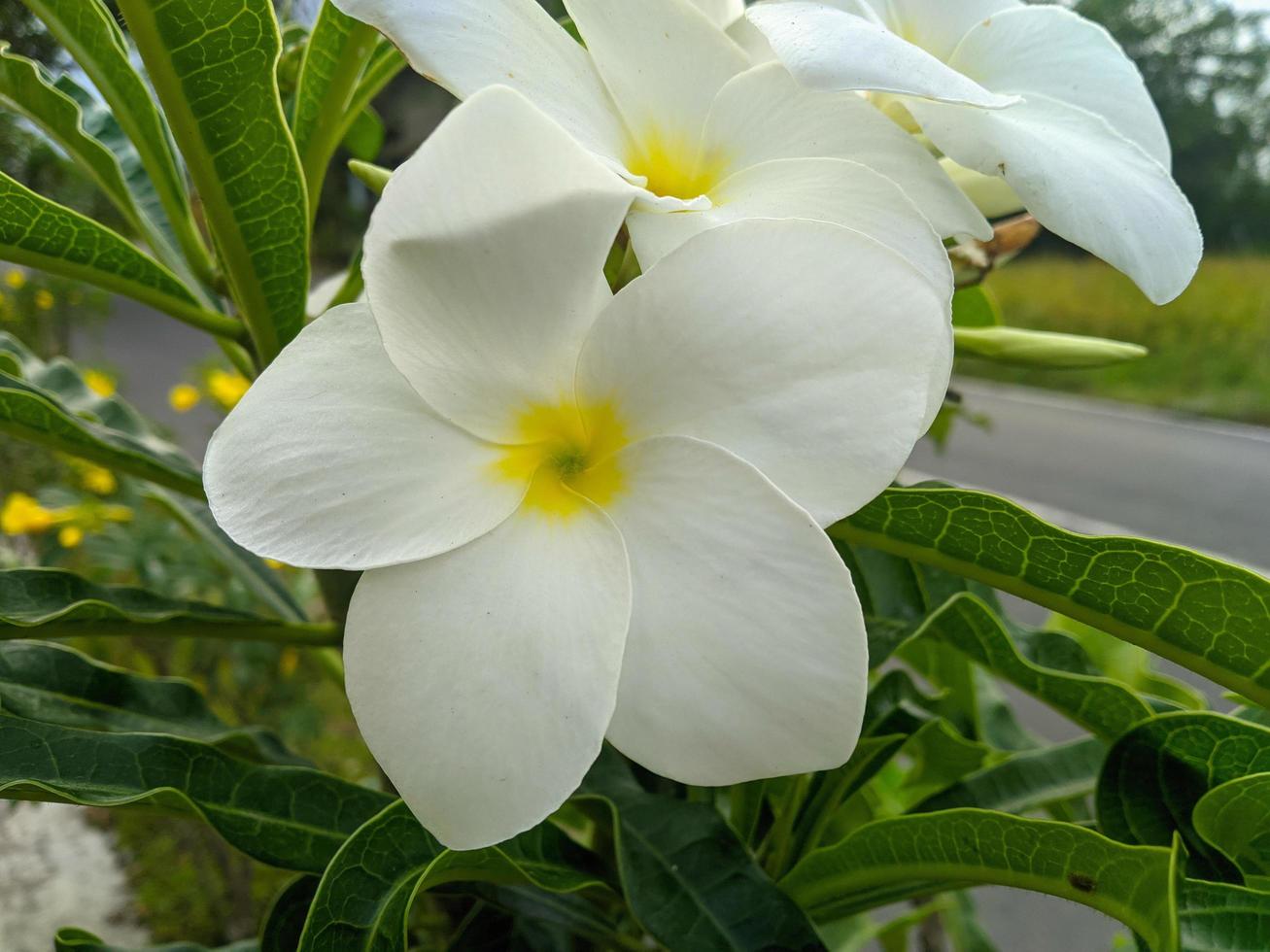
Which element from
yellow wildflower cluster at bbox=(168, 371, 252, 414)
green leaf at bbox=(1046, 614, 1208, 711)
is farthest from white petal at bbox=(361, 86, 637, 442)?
yellow wildflower cluster at bbox=(168, 371, 252, 414)

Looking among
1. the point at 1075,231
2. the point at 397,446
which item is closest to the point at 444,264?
the point at 397,446

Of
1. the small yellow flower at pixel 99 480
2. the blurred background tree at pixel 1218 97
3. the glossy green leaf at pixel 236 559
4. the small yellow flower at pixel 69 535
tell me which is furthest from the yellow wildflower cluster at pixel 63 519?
the blurred background tree at pixel 1218 97

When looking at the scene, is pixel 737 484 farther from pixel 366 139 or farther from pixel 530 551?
pixel 366 139

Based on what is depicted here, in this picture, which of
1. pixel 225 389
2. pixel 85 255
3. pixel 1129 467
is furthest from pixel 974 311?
pixel 1129 467

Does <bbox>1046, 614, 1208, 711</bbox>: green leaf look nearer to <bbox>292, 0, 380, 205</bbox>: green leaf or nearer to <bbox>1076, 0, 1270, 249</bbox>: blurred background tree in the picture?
<bbox>292, 0, 380, 205</bbox>: green leaf

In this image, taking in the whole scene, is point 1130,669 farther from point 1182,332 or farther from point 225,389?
point 1182,332
